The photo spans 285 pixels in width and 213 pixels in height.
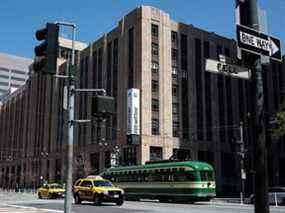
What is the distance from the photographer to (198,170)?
3375cm

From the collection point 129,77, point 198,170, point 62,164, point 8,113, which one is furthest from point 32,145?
point 198,170

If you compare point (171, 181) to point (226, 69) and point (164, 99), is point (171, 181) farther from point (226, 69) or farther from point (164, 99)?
point (164, 99)

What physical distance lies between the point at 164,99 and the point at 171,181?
34.9 meters

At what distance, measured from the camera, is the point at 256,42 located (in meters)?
5.33

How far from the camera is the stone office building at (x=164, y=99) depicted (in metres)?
67.4

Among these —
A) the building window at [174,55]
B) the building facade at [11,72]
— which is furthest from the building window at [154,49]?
the building facade at [11,72]

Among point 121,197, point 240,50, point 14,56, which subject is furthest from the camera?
point 14,56

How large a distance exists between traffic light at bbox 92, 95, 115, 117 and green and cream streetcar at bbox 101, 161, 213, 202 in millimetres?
25512

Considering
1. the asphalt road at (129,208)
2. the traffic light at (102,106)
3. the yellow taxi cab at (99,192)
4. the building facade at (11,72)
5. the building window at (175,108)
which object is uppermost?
the building facade at (11,72)

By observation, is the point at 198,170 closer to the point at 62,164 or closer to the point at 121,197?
the point at 121,197

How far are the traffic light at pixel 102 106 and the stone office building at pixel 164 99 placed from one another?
2106 inches

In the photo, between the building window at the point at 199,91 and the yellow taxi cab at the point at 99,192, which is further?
the building window at the point at 199,91

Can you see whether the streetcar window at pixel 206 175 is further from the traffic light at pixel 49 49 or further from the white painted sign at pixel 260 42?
the white painted sign at pixel 260 42

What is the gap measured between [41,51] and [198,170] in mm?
26947
